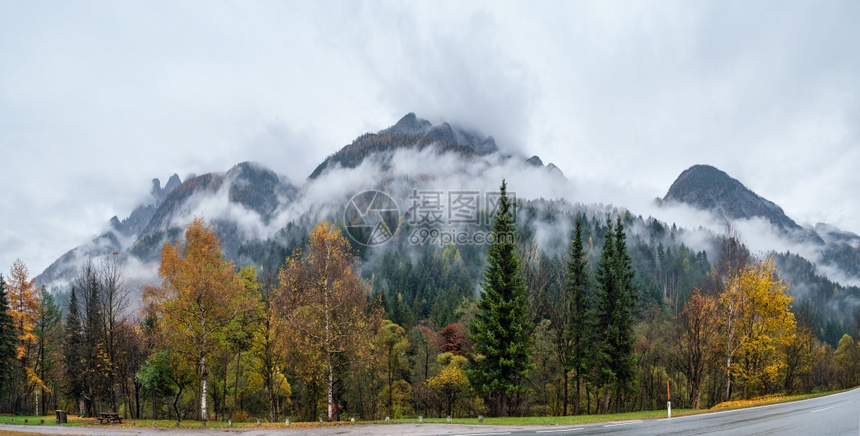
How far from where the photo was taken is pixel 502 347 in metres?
34.6

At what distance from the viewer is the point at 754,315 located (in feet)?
130

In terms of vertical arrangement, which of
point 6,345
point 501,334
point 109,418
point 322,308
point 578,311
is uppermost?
point 322,308

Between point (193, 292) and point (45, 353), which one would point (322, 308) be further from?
point (45, 353)

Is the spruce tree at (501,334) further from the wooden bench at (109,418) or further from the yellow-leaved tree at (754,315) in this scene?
the wooden bench at (109,418)

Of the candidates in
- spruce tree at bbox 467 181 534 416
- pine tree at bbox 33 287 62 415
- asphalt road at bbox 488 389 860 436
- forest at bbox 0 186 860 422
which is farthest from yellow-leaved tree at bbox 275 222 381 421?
pine tree at bbox 33 287 62 415

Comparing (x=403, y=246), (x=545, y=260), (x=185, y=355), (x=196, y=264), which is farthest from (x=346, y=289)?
(x=403, y=246)

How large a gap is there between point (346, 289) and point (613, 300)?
24.6 m

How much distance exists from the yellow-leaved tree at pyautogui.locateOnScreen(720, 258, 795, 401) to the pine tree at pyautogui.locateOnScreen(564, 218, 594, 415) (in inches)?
456

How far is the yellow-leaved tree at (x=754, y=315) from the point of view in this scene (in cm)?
3800

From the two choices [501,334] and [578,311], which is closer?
[501,334]

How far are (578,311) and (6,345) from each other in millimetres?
58299

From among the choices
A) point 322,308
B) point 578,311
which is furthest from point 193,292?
point 578,311

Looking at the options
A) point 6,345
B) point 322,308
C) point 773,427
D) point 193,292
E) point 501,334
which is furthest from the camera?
point 6,345

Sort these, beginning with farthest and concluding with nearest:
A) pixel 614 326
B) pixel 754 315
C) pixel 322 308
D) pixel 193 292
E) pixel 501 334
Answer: pixel 754 315
pixel 614 326
pixel 501 334
pixel 322 308
pixel 193 292
